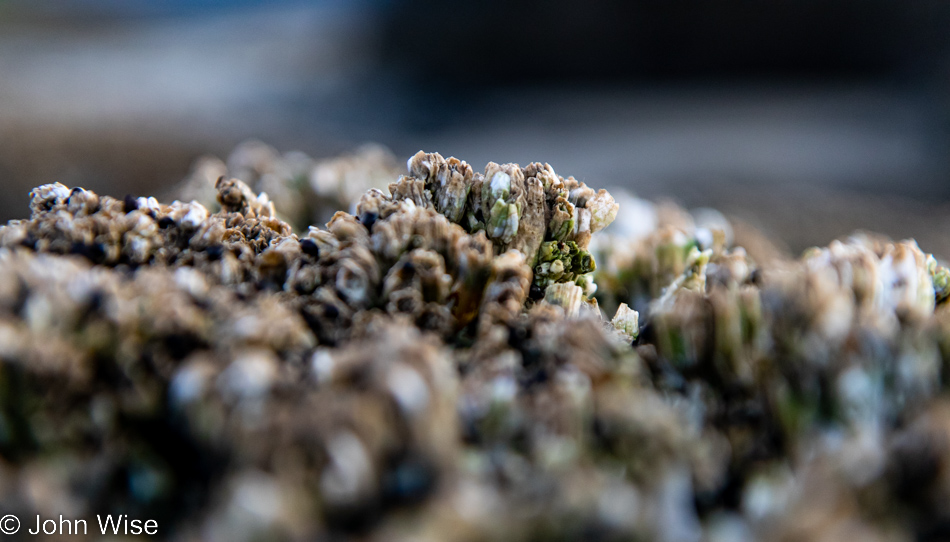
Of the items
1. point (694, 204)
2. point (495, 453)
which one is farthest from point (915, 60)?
point (495, 453)

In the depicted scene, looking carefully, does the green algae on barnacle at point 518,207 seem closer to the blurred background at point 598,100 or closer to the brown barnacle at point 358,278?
the brown barnacle at point 358,278

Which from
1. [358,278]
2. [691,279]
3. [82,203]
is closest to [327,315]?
[358,278]

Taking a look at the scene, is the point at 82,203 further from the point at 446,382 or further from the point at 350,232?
the point at 446,382

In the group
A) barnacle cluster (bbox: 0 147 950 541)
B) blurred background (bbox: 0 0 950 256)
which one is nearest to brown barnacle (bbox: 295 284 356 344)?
barnacle cluster (bbox: 0 147 950 541)

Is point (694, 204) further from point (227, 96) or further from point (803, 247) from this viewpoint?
point (227, 96)

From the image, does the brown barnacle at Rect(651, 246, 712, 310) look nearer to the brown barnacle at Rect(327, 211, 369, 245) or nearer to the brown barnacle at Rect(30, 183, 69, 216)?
the brown barnacle at Rect(327, 211, 369, 245)

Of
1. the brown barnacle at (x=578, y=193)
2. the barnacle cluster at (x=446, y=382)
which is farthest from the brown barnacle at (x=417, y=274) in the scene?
the brown barnacle at (x=578, y=193)
